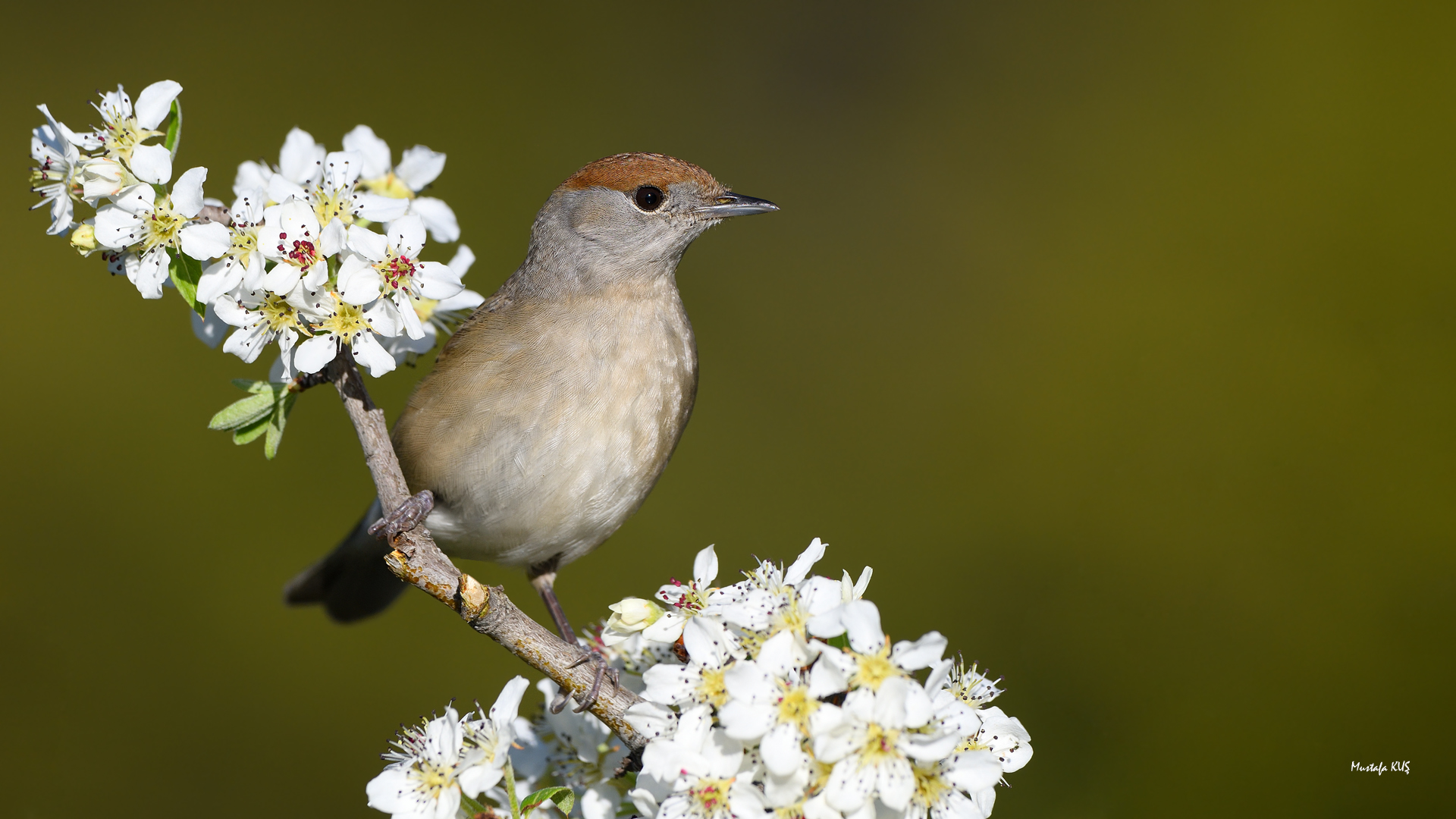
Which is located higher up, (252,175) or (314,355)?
(252,175)

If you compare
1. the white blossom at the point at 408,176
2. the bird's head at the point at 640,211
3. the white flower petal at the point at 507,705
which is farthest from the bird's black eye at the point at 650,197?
the white flower petal at the point at 507,705

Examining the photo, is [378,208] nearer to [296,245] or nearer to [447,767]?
[296,245]

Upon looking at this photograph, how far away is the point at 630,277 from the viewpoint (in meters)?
3.74

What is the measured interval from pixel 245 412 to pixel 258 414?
0.04 m

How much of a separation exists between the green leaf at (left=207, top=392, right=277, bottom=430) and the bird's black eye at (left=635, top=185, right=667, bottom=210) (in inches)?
63.9

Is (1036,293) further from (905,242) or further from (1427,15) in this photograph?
(1427,15)

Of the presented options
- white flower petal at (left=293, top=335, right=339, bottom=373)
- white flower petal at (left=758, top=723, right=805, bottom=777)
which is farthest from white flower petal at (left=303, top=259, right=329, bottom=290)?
white flower petal at (left=758, top=723, right=805, bottom=777)

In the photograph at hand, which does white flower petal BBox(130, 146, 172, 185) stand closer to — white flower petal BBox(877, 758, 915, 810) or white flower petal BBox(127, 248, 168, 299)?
white flower petal BBox(127, 248, 168, 299)

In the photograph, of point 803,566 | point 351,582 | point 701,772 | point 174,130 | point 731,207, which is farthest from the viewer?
point 351,582

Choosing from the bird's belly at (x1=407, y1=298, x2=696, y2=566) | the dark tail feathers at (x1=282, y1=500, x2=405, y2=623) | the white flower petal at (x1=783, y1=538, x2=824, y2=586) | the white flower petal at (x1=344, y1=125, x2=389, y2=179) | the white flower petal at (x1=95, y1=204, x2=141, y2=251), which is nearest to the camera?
the white flower petal at (x1=783, y1=538, x2=824, y2=586)

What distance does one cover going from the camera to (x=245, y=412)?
266cm

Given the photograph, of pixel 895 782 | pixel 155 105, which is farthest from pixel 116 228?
pixel 895 782

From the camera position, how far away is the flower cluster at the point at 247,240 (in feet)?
7.66

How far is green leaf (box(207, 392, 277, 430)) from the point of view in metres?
2.62
